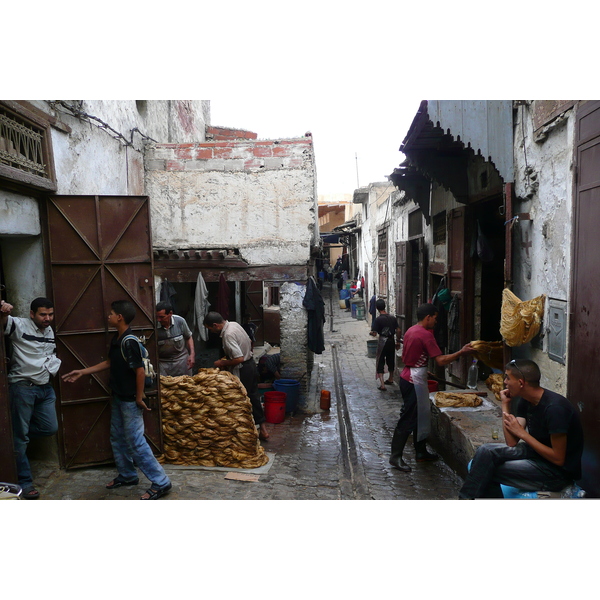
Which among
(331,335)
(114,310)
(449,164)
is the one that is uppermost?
(449,164)

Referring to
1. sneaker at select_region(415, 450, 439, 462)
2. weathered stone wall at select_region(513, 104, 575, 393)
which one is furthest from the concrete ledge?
weathered stone wall at select_region(513, 104, 575, 393)

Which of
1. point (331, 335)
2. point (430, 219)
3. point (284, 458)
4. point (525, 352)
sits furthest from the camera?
point (331, 335)

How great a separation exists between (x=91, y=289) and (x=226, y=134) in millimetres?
10110

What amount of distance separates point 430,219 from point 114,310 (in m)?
6.70

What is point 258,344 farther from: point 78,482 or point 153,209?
point 78,482

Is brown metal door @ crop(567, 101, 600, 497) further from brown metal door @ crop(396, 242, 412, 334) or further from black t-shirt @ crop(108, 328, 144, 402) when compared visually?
brown metal door @ crop(396, 242, 412, 334)

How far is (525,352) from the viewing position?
4.98m

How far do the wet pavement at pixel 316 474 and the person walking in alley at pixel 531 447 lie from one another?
60.3 inches

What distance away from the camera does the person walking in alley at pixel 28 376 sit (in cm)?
428

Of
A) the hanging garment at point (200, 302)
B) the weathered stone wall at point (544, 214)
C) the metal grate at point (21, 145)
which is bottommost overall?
the hanging garment at point (200, 302)

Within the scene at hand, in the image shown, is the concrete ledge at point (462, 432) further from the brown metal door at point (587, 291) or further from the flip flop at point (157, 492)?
the flip flop at point (157, 492)

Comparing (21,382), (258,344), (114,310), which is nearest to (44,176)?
(114,310)

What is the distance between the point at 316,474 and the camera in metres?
5.38

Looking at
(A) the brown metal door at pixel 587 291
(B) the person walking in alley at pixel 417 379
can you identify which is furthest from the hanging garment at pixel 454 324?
(A) the brown metal door at pixel 587 291
